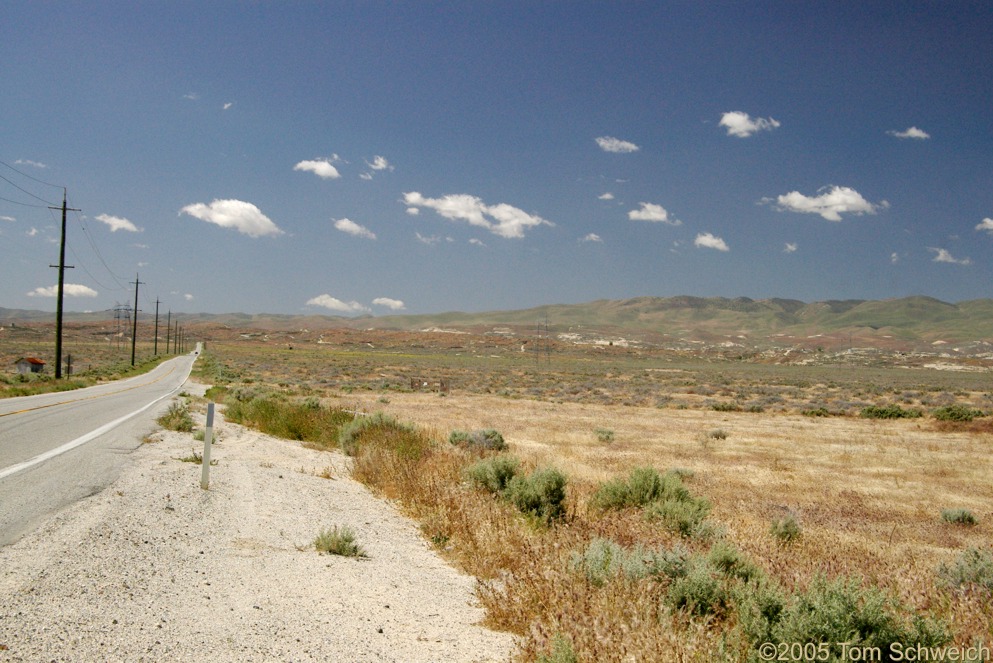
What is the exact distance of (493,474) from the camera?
10.5 meters

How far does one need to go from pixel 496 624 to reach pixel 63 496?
21.6ft

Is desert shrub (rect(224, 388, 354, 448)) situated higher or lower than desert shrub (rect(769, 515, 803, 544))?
lower

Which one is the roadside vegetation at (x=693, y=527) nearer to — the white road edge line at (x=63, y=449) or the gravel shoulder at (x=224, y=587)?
the gravel shoulder at (x=224, y=587)

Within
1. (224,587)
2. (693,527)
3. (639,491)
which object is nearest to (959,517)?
(639,491)

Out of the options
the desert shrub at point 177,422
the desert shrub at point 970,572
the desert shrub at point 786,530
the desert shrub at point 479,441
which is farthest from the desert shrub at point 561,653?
the desert shrub at point 177,422

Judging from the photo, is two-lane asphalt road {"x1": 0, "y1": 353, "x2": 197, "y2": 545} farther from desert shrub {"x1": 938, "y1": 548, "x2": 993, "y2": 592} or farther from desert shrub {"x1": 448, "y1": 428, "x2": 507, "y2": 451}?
desert shrub {"x1": 938, "y1": 548, "x2": 993, "y2": 592}

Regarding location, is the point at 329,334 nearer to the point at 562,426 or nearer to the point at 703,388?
the point at 703,388

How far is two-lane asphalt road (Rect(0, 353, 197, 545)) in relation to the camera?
25.5 feet

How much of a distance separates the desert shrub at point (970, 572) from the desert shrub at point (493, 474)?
233 inches

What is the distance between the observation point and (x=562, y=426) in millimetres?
26094

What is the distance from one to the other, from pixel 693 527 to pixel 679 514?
Result: 1.48 feet

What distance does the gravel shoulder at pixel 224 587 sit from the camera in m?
4.41

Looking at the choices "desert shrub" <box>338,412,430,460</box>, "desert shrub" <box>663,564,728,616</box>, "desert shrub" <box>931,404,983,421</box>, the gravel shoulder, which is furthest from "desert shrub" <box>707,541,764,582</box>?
"desert shrub" <box>931,404,983,421</box>

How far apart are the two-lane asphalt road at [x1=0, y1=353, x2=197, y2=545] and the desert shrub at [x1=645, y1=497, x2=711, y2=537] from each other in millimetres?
7519
